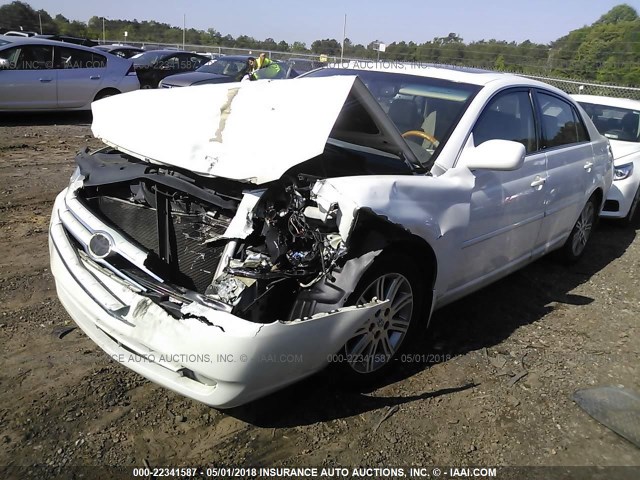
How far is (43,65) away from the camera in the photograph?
1034 cm

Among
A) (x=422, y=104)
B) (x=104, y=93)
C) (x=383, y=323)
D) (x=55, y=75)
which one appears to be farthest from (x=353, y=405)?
(x=104, y=93)

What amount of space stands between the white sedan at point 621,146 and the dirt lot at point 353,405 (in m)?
2.78

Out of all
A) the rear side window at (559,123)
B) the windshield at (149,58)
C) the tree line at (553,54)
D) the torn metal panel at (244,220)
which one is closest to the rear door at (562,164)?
the rear side window at (559,123)

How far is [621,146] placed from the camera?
275 inches

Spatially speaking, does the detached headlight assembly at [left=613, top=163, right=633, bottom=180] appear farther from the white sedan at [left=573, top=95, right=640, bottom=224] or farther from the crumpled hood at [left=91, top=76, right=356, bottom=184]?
the crumpled hood at [left=91, top=76, right=356, bottom=184]

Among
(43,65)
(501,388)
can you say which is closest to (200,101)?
(501,388)

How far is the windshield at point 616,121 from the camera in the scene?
728cm

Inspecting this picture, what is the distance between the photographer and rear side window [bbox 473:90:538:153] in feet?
11.5

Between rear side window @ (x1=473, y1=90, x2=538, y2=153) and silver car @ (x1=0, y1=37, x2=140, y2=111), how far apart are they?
9220 mm

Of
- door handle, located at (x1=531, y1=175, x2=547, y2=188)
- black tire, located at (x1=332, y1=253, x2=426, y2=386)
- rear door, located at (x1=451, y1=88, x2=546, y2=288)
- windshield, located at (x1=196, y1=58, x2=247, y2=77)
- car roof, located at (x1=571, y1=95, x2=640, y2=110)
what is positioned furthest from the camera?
windshield, located at (x1=196, y1=58, x2=247, y2=77)

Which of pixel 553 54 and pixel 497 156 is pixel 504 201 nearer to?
pixel 497 156

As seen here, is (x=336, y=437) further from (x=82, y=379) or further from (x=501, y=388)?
(x=82, y=379)

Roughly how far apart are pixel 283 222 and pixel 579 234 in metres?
3.72

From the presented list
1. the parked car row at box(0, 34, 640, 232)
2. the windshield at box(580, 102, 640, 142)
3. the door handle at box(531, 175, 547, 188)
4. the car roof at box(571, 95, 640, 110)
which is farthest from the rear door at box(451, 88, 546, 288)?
the car roof at box(571, 95, 640, 110)
